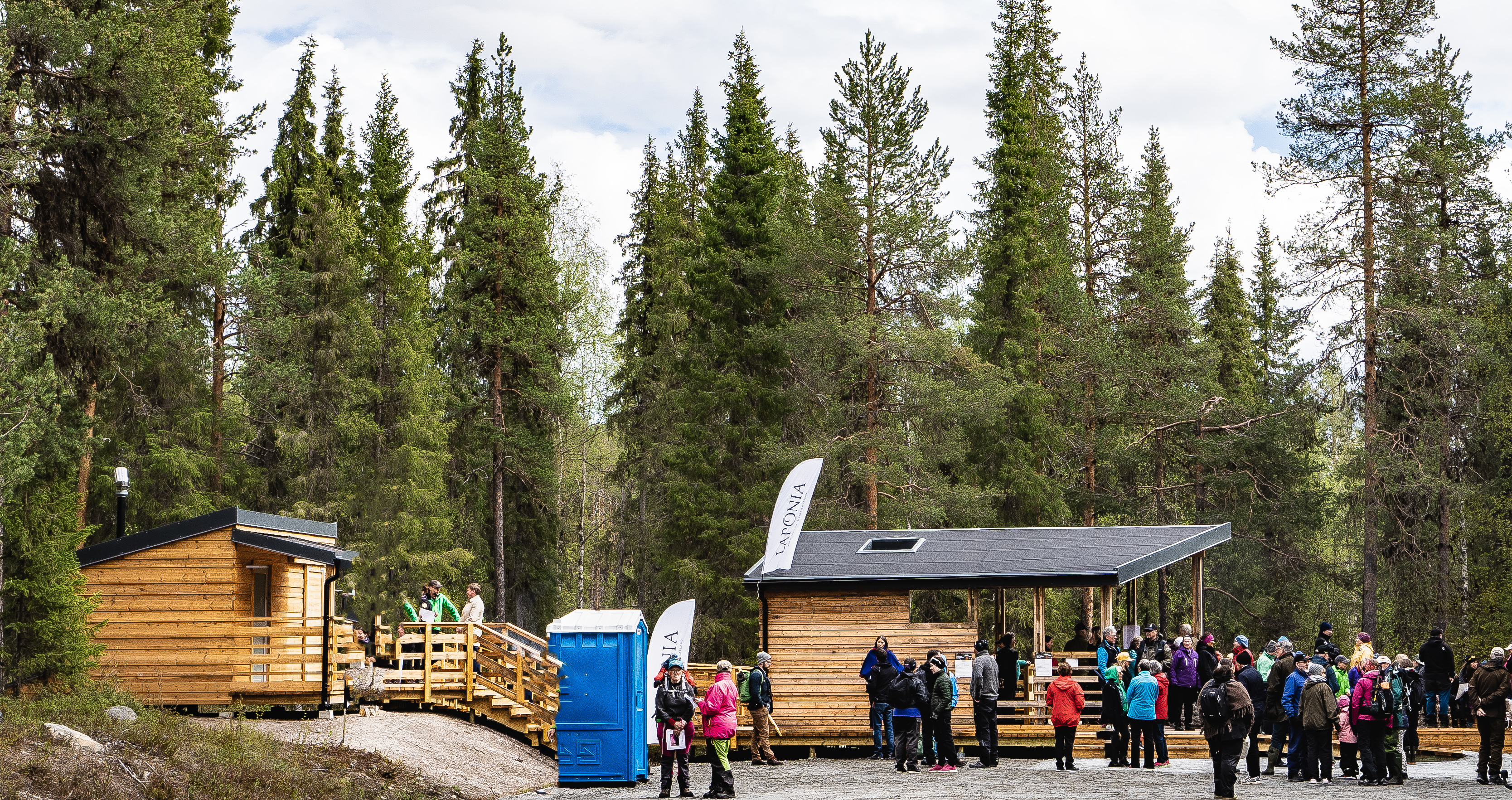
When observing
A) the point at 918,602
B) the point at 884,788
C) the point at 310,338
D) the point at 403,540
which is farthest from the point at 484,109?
the point at 884,788

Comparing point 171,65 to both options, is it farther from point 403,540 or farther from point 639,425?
point 639,425

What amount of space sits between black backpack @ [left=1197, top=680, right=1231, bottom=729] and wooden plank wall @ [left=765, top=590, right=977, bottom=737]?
7.06 m

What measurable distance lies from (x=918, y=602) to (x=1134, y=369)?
8.75 meters

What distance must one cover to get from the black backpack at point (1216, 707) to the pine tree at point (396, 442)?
24246 mm

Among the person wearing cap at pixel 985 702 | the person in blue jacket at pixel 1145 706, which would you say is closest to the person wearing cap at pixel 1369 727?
the person in blue jacket at pixel 1145 706

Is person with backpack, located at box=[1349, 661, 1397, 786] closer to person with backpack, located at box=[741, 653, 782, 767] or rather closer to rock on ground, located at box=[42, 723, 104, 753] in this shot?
person with backpack, located at box=[741, 653, 782, 767]

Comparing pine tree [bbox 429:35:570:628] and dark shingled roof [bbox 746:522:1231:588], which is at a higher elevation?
pine tree [bbox 429:35:570:628]

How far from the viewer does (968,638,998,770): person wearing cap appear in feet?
57.1

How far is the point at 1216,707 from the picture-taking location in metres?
13.4

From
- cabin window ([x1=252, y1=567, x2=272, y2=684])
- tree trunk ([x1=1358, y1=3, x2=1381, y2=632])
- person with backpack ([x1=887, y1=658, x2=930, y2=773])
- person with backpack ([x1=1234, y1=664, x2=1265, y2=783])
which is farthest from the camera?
tree trunk ([x1=1358, y1=3, x2=1381, y2=632])

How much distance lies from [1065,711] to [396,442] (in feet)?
76.2

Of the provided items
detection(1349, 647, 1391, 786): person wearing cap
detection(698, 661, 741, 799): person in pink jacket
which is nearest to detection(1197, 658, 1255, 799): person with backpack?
detection(1349, 647, 1391, 786): person wearing cap

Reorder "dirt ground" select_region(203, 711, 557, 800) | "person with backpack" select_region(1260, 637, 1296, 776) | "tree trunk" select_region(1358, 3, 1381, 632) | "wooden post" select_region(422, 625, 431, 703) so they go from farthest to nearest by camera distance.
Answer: "tree trunk" select_region(1358, 3, 1381, 632)
"wooden post" select_region(422, 625, 431, 703)
"person with backpack" select_region(1260, 637, 1296, 776)
"dirt ground" select_region(203, 711, 557, 800)

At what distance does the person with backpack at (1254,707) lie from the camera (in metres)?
15.9
